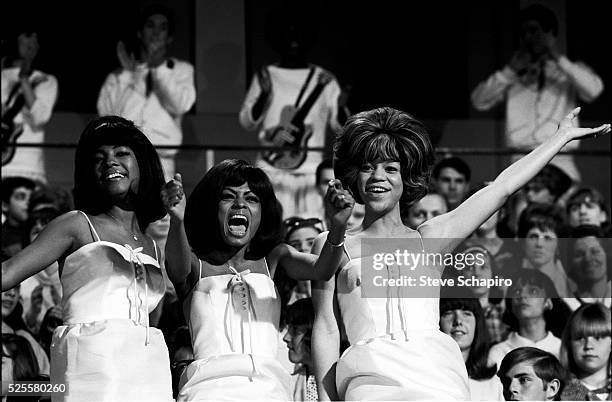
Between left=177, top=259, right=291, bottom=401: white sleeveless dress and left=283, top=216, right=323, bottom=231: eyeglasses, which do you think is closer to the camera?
left=177, top=259, right=291, bottom=401: white sleeveless dress

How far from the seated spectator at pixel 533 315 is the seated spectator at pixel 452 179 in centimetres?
99

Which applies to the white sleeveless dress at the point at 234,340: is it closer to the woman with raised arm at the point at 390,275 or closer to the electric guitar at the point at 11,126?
the woman with raised arm at the point at 390,275

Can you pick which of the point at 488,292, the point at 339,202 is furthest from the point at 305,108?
the point at 339,202

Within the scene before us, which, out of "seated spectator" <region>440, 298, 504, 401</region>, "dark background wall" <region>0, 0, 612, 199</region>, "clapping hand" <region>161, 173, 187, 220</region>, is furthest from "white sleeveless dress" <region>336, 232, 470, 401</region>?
"dark background wall" <region>0, 0, 612, 199</region>

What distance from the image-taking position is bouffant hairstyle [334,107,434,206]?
4.73 meters

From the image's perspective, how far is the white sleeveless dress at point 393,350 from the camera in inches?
178

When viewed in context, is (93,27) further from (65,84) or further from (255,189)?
(255,189)

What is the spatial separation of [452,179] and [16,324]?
7.53ft

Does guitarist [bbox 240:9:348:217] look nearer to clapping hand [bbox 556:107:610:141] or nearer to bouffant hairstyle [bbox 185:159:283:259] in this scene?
bouffant hairstyle [bbox 185:159:283:259]

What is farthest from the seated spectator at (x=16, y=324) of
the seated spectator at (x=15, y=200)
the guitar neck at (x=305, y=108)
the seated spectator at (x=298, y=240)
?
the guitar neck at (x=305, y=108)

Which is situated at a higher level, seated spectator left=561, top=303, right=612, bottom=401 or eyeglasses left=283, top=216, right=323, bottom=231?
eyeglasses left=283, top=216, right=323, bottom=231

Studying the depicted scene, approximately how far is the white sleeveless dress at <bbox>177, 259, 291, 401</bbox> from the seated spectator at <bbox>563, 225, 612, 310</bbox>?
204cm

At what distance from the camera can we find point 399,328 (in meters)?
4.61

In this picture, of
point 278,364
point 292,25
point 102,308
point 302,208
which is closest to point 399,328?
point 278,364
